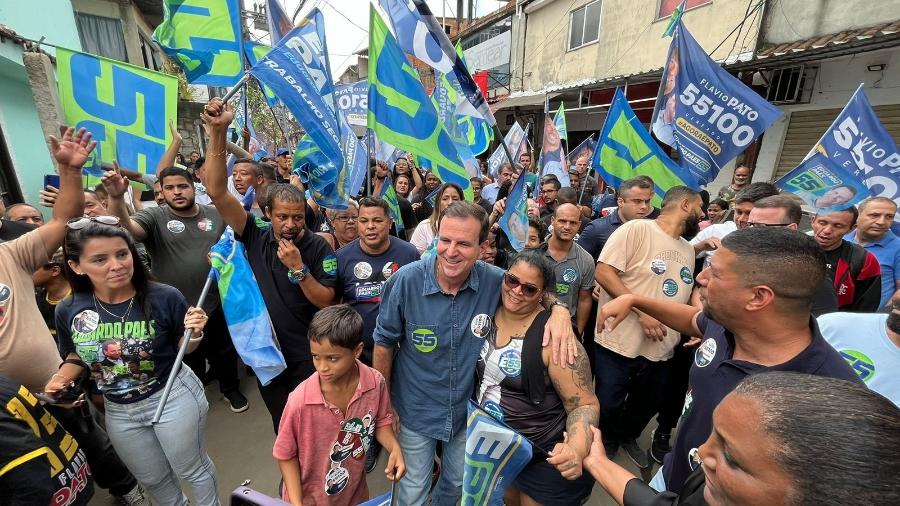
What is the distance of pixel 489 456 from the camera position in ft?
5.61

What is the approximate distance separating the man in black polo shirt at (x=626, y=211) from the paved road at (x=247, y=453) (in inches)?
72.5

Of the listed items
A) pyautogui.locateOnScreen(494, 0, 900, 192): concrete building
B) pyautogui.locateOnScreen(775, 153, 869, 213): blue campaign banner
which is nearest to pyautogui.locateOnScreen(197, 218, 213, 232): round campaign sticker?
pyautogui.locateOnScreen(775, 153, 869, 213): blue campaign banner

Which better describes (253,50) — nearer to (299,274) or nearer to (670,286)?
(299,274)

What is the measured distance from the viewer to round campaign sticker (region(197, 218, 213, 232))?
324 cm

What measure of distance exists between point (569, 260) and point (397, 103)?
1.88 metres

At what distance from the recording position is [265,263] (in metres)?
2.57

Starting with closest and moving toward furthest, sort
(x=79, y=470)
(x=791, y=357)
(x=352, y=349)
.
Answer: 1. (x=791, y=357)
2. (x=79, y=470)
3. (x=352, y=349)

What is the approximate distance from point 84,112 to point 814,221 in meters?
5.65

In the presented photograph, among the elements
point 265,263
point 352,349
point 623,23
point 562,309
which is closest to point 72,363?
point 265,263

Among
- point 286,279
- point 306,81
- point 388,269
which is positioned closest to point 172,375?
point 286,279

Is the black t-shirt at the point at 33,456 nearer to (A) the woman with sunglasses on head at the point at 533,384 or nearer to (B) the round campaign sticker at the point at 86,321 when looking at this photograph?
(B) the round campaign sticker at the point at 86,321

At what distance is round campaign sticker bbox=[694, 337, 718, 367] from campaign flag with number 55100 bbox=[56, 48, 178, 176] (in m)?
3.88

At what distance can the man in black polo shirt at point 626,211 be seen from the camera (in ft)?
12.2

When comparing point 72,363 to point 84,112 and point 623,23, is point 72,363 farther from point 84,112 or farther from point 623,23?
point 623,23
